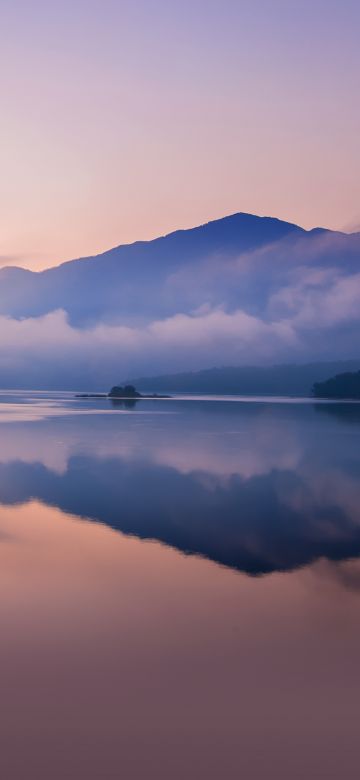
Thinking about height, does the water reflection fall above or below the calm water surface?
below

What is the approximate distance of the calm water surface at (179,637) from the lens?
7.85 m

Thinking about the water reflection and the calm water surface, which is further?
the water reflection

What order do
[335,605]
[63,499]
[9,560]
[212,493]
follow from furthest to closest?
[212,493] < [63,499] < [9,560] < [335,605]

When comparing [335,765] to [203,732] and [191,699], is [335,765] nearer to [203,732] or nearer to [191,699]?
[203,732]

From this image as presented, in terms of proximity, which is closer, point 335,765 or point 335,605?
point 335,765

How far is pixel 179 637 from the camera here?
37.0ft

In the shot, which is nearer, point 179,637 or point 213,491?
point 179,637

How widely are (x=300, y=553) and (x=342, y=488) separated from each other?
12861mm

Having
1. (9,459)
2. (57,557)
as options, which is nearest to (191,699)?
(57,557)

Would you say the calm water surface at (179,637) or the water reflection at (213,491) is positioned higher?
the calm water surface at (179,637)

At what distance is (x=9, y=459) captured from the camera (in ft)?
135

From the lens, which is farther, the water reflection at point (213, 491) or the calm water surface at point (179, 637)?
the water reflection at point (213, 491)

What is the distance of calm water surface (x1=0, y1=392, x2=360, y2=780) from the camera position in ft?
25.7

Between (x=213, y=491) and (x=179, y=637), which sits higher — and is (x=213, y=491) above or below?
below
